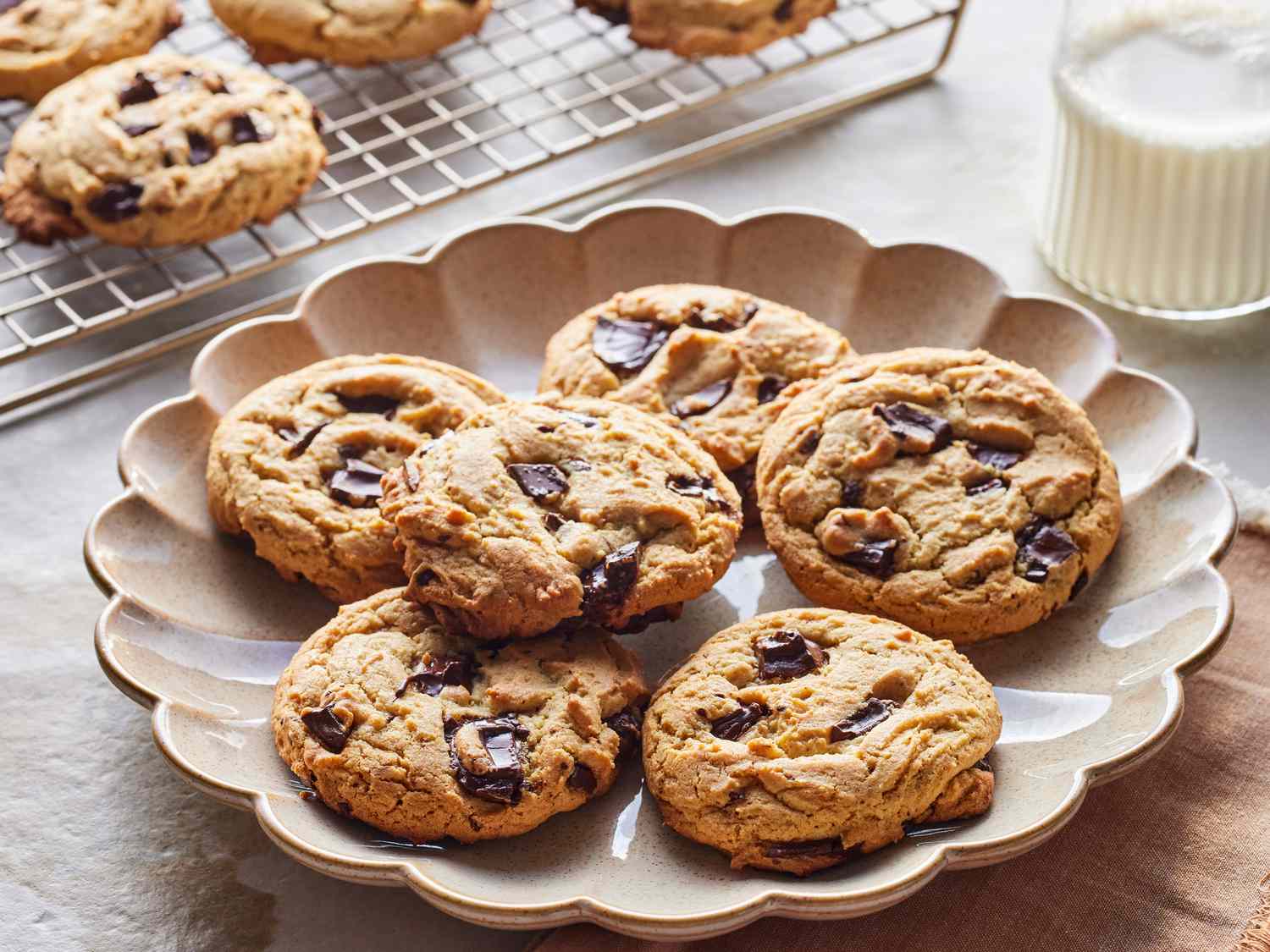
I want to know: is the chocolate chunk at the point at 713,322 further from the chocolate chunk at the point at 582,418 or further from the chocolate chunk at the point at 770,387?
the chocolate chunk at the point at 582,418

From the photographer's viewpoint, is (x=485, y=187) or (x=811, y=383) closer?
(x=811, y=383)

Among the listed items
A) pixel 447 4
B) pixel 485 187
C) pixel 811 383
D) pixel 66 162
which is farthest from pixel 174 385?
pixel 811 383

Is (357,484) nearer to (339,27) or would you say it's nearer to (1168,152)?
(339,27)

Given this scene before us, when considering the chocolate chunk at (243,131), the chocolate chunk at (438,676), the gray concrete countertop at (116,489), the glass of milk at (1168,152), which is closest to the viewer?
the chocolate chunk at (438,676)

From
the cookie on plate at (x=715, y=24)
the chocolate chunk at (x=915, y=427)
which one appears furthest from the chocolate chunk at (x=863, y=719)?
the cookie on plate at (x=715, y=24)

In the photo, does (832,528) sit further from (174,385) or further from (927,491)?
(174,385)
